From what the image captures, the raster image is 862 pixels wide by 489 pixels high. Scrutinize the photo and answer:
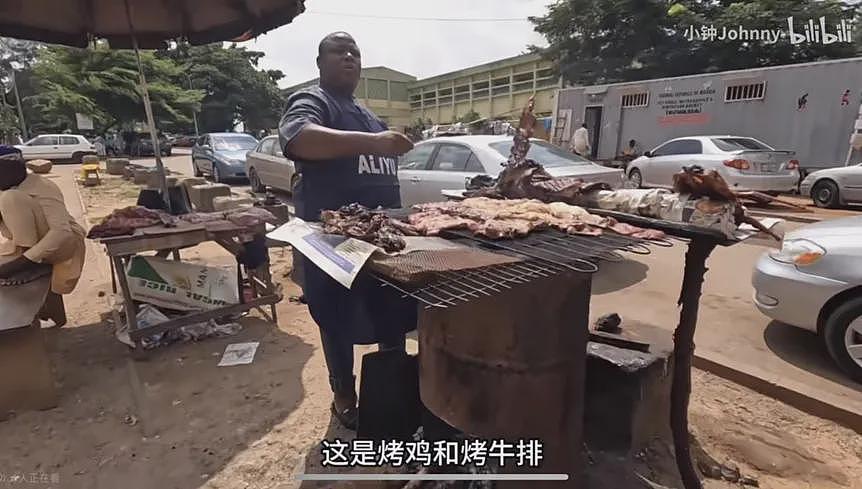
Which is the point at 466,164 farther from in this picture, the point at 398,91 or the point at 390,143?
the point at 398,91

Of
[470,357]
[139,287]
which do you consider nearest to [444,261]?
Answer: [470,357]

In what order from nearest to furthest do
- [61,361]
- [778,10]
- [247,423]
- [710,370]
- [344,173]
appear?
1. [344,173]
2. [247,423]
3. [710,370]
4. [61,361]
5. [778,10]

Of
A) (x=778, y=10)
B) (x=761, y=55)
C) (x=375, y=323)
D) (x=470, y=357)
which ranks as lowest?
(x=375, y=323)

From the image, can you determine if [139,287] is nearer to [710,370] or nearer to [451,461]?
[451,461]

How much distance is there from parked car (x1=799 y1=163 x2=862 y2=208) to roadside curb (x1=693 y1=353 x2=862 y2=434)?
317 inches

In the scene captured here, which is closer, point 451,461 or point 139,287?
point 451,461

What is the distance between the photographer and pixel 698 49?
20250mm

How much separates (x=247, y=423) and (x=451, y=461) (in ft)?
4.36

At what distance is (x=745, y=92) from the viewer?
42.2 feet

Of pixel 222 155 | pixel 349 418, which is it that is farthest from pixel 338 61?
pixel 222 155

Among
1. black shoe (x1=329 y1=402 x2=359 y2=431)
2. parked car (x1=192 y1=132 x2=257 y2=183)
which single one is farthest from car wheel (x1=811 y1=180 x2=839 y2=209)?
parked car (x1=192 y1=132 x2=257 y2=183)

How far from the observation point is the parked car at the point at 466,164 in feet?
17.3

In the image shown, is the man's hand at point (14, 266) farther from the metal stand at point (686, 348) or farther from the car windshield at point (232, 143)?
the car windshield at point (232, 143)
